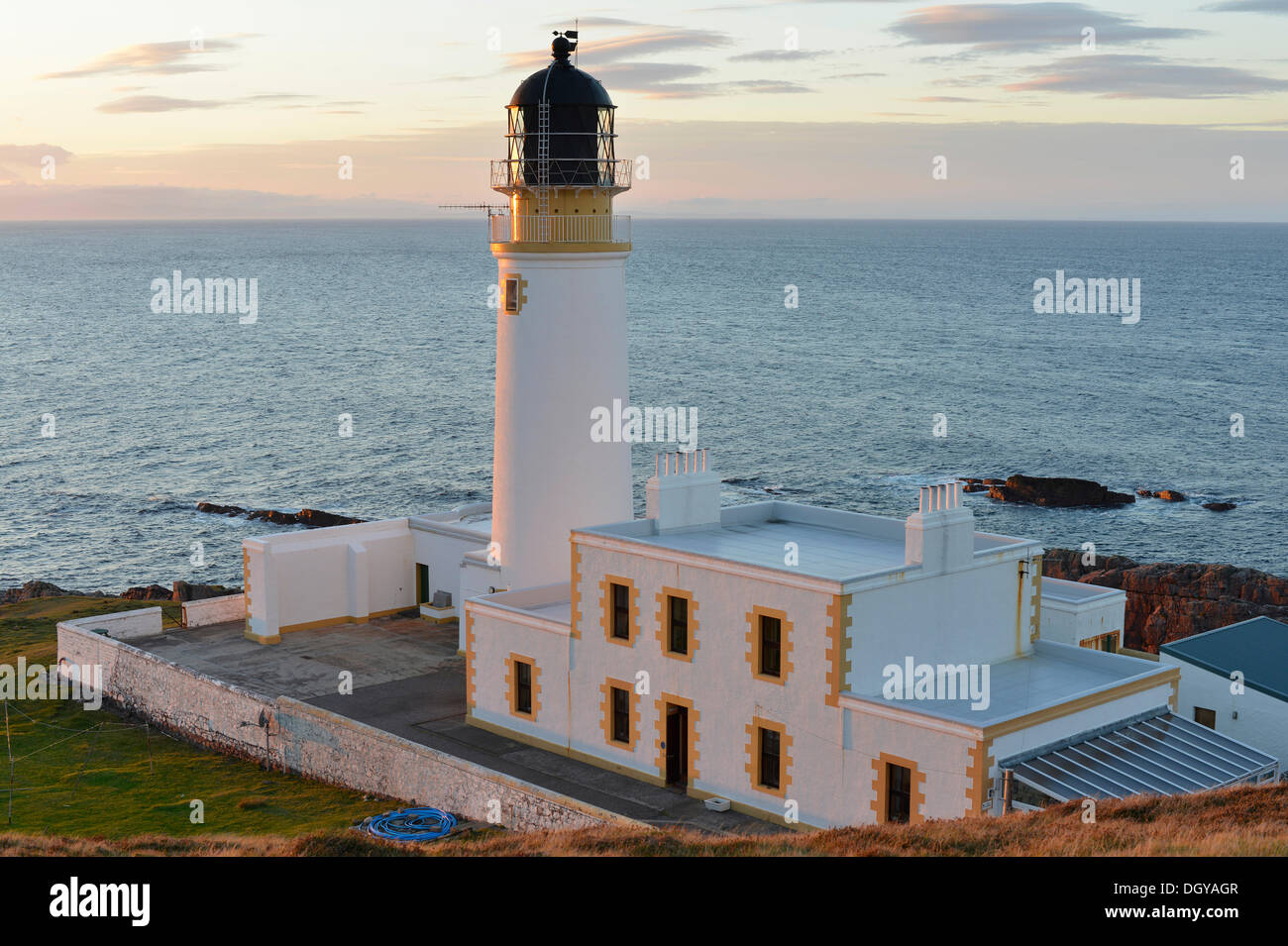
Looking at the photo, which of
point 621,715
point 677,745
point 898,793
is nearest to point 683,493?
point 621,715

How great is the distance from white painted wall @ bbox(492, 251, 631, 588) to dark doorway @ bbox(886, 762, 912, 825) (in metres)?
10.9

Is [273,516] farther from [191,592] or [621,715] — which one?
[621,715]

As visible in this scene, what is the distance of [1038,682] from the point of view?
2408 centimetres

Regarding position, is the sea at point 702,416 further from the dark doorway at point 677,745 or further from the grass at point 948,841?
the grass at point 948,841

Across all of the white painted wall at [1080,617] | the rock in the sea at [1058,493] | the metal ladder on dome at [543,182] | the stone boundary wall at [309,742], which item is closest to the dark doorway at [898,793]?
the stone boundary wall at [309,742]

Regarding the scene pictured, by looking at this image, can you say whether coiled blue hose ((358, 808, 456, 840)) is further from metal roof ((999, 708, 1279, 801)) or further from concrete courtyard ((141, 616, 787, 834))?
metal roof ((999, 708, 1279, 801))

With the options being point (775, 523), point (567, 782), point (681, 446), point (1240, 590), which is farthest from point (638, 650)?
point (681, 446)

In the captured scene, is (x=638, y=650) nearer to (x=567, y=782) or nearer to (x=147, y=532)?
(x=567, y=782)

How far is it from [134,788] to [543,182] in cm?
1584

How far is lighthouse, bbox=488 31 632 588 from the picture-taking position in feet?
101

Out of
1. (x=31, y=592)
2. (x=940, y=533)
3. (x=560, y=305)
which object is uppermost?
(x=560, y=305)

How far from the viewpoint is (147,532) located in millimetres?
62344

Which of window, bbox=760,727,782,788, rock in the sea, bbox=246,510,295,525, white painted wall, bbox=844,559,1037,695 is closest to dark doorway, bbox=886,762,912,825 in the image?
white painted wall, bbox=844,559,1037,695
